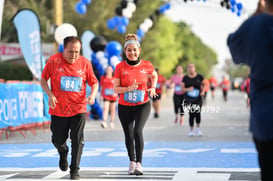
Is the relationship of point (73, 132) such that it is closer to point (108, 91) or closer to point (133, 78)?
point (133, 78)

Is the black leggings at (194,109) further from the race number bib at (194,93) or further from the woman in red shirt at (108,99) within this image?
the woman in red shirt at (108,99)

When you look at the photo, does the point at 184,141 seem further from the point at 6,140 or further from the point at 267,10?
the point at 267,10

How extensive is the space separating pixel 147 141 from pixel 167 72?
54.1m

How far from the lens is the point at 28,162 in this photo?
8.60m

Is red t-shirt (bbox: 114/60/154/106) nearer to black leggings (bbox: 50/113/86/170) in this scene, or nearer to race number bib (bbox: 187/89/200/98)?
black leggings (bbox: 50/113/86/170)

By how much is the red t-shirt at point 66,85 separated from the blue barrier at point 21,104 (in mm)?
5323

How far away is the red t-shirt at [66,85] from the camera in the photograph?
692 centimetres

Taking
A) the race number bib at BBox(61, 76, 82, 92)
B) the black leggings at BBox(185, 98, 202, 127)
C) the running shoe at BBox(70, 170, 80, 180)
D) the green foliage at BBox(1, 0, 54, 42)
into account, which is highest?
the green foliage at BBox(1, 0, 54, 42)

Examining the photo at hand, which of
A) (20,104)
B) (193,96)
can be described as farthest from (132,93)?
(20,104)

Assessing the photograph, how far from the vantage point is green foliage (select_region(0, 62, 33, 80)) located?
32438 millimetres

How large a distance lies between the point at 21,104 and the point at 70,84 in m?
6.89

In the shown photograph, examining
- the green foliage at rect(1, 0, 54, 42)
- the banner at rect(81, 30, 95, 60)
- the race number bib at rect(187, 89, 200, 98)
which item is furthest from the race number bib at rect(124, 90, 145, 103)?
the green foliage at rect(1, 0, 54, 42)

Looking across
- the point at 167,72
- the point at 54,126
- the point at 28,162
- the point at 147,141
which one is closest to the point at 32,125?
the point at 147,141

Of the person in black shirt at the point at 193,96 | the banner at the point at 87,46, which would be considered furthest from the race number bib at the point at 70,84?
the banner at the point at 87,46
